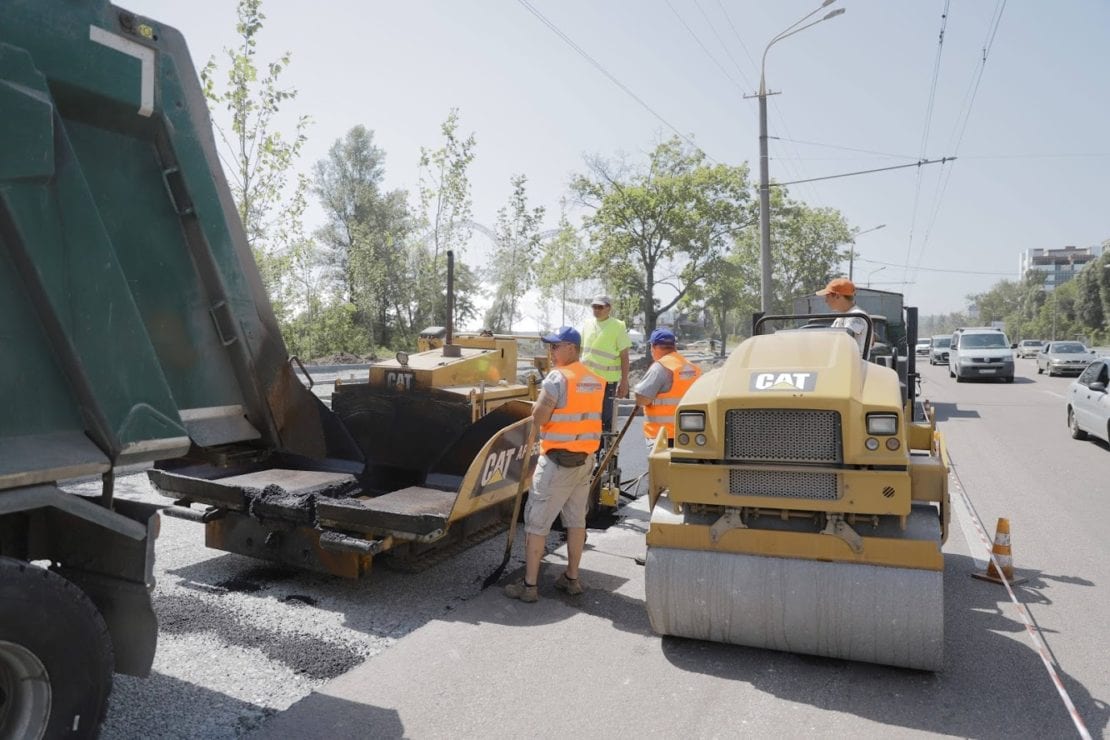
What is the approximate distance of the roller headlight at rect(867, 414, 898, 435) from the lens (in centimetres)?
395

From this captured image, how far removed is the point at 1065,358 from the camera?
30609 mm

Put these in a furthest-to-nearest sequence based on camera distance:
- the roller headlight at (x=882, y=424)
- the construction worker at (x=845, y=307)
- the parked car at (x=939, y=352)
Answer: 1. the parked car at (x=939, y=352)
2. the construction worker at (x=845, y=307)
3. the roller headlight at (x=882, y=424)

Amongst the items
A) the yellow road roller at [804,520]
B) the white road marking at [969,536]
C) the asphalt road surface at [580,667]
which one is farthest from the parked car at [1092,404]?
the yellow road roller at [804,520]

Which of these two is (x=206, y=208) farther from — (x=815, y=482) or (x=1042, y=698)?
(x=1042, y=698)

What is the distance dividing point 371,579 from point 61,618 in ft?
9.85

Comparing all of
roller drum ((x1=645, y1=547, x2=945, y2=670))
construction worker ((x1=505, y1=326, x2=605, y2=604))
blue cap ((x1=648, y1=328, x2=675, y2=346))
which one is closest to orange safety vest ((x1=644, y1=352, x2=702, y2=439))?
blue cap ((x1=648, y1=328, x2=675, y2=346))

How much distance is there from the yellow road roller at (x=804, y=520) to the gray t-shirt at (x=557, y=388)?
963 mm

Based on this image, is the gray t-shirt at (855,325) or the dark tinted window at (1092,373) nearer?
the gray t-shirt at (855,325)

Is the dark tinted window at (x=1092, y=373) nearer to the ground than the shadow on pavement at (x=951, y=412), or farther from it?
farther from it

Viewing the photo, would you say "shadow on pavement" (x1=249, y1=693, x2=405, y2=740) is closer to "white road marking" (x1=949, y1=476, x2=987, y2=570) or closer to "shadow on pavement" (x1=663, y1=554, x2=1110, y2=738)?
"shadow on pavement" (x1=663, y1=554, x2=1110, y2=738)

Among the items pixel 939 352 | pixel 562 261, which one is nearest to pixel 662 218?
pixel 562 261

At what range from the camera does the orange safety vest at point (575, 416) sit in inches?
201

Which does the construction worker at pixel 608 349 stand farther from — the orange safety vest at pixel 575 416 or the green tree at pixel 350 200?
the green tree at pixel 350 200

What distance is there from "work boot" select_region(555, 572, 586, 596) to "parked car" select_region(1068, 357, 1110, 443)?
33.1 ft
